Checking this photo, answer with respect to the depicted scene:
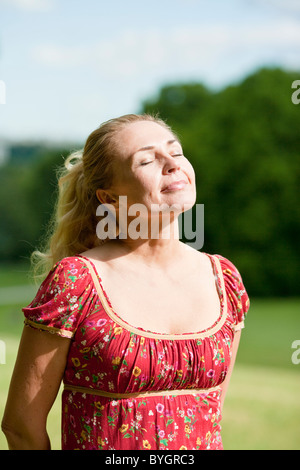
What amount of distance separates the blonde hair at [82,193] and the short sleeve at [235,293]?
413mm

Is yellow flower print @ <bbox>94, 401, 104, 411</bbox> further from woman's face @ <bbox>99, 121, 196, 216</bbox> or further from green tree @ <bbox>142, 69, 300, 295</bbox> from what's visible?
green tree @ <bbox>142, 69, 300, 295</bbox>

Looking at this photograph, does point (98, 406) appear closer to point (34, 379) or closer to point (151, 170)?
point (34, 379)

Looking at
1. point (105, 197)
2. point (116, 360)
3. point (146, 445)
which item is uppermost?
point (105, 197)

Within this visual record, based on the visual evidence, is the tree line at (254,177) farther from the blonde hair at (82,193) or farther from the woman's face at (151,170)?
the woman's face at (151,170)

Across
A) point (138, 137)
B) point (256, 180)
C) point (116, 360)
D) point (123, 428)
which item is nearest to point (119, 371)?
point (116, 360)

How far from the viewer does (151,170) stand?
1.85 m

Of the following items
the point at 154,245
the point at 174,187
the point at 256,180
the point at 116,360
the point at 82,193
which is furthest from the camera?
the point at 256,180

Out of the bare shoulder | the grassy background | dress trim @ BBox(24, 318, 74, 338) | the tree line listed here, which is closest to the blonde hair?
the bare shoulder

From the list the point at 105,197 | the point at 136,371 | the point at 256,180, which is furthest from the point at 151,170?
the point at 256,180

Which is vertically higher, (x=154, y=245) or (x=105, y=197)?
(x=105, y=197)

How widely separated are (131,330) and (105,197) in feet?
1.47

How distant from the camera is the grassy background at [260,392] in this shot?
5.46 m

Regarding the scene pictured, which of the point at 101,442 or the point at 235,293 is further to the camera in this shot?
the point at 235,293

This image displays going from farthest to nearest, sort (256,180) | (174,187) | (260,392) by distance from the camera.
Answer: (256,180) < (260,392) < (174,187)
